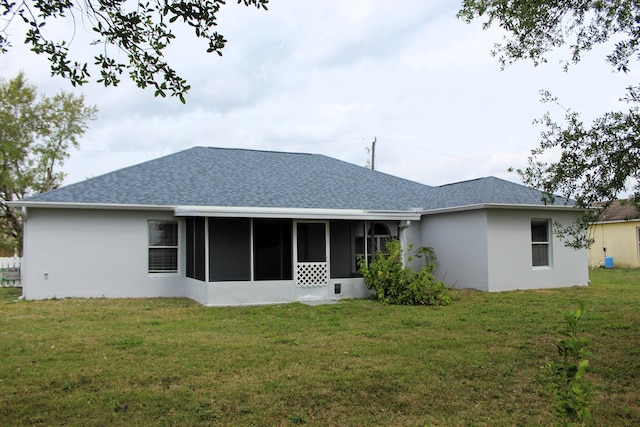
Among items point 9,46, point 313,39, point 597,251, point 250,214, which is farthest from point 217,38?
point 597,251

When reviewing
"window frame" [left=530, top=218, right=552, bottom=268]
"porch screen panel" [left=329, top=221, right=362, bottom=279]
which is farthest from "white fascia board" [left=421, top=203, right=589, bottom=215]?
"porch screen panel" [left=329, top=221, right=362, bottom=279]

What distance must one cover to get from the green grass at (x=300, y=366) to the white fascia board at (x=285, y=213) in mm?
2731

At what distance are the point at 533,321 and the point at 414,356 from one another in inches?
164

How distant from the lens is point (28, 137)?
30.3 m

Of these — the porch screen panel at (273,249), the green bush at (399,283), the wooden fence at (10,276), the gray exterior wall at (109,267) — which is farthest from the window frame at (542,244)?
the wooden fence at (10,276)

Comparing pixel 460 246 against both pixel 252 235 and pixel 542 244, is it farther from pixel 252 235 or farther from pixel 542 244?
pixel 252 235

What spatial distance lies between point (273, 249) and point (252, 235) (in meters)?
0.98

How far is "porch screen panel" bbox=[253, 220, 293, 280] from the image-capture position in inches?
575

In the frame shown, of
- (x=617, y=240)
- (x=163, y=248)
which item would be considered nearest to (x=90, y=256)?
(x=163, y=248)

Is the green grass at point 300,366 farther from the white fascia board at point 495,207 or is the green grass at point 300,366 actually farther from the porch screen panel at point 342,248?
the white fascia board at point 495,207

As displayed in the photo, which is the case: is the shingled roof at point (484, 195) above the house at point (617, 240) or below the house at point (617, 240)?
above

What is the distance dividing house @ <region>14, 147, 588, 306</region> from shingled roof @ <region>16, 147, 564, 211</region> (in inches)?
2.8

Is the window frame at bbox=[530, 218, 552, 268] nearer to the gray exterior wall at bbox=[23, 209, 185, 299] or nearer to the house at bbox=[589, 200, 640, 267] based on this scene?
the house at bbox=[589, 200, 640, 267]

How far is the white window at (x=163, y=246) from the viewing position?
1563 cm
